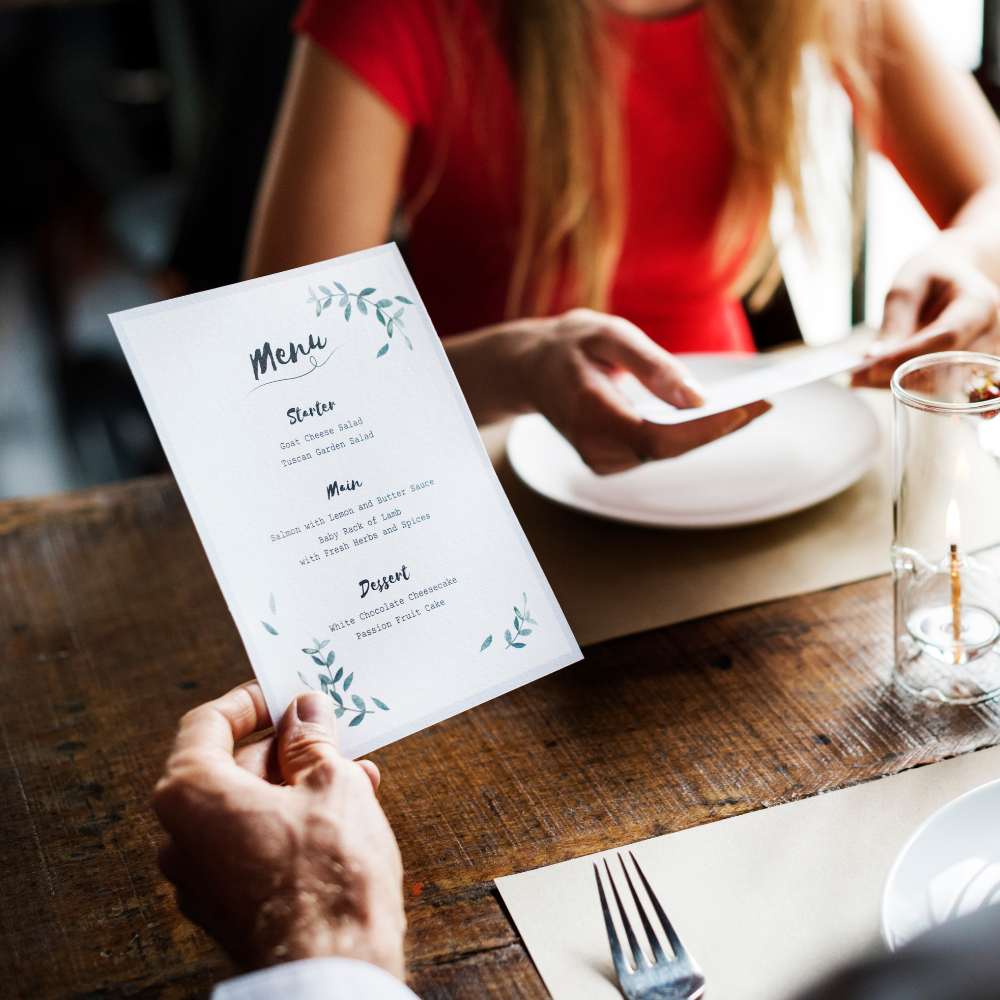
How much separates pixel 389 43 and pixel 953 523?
879 millimetres

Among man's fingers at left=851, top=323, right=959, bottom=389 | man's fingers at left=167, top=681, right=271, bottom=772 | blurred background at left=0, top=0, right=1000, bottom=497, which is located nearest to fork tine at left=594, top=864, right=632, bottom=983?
man's fingers at left=167, top=681, right=271, bottom=772

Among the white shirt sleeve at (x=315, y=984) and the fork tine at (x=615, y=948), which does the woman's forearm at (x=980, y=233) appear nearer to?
the fork tine at (x=615, y=948)

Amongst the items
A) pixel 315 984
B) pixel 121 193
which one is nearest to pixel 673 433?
pixel 315 984

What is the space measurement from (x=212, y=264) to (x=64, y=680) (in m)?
1.31

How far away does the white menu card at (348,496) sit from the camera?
524mm

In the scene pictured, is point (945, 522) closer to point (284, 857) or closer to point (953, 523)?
point (953, 523)

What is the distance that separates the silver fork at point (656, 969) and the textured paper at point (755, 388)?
0.36m

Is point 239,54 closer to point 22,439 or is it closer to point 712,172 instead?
point 712,172

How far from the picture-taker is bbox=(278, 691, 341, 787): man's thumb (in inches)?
19.5

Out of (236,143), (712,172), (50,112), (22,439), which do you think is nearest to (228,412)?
(712,172)

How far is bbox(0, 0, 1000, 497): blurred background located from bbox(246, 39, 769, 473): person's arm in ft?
2.10

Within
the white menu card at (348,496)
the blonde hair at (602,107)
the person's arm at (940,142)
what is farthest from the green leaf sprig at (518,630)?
the blonde hair at (602,107)

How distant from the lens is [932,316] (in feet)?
2.89

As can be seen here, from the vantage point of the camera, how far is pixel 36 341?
3.23m
